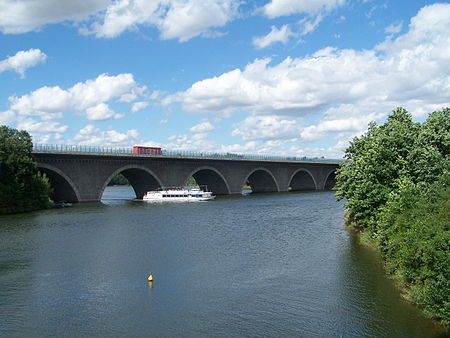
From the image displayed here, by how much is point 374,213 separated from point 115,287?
851 inches

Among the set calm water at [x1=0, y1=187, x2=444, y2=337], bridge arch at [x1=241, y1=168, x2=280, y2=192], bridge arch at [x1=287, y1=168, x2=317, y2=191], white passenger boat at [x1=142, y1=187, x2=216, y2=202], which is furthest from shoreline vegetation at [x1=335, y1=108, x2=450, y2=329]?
bridge arch at [x1=287, y1=168, x2=317, y2=191]

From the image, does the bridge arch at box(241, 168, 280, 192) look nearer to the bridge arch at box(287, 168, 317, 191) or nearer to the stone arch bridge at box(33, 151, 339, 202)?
the stone arch bridge at box(33, 151, 339, 202)

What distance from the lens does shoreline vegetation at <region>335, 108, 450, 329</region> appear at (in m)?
22.5

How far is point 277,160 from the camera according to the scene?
4840 inches

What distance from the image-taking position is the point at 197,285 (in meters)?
29.2

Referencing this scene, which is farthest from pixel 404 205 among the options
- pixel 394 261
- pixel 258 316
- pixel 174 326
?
pixel 174 326

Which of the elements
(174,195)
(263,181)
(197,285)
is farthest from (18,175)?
(263,181)

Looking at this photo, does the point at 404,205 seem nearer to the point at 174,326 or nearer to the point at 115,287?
the point at 174,326

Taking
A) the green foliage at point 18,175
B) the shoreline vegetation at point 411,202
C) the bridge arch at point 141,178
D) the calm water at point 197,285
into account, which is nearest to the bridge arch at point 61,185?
the green foliage at point 18,175

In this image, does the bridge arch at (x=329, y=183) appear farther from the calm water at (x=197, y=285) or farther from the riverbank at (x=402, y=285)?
the riverbank at (x=402, y=285)

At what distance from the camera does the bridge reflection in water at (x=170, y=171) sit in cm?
7931

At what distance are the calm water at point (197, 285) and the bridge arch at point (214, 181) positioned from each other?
5644 cm

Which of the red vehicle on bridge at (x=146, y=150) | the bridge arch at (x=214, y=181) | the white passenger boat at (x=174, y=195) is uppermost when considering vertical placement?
the red vehicle on bridge at (x=146, y=150)

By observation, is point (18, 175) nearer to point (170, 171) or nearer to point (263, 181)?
point (170, 171)
